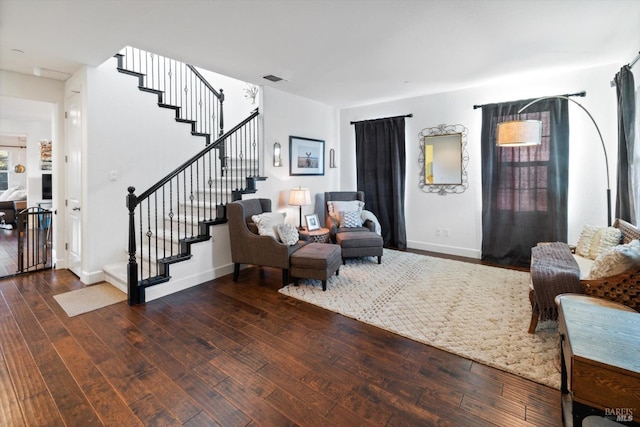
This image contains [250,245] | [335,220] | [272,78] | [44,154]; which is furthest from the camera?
[44,154]

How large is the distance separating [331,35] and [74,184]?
148 inches

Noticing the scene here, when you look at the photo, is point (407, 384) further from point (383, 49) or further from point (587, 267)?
point (383, 49)

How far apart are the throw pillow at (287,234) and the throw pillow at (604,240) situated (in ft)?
10.7

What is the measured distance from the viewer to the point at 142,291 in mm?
3230

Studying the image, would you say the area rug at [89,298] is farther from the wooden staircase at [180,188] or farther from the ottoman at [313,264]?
the ottoman at [313,264]

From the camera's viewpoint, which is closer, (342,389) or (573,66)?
(342,389)

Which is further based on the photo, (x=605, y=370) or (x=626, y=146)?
(x=626, y=146)

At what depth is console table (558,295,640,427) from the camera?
3.74ft

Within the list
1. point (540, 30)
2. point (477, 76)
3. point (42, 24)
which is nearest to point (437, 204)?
point (477, 76)

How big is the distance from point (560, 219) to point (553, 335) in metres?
2.40

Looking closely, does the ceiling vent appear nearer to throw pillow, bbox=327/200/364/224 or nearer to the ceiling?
the ceiling

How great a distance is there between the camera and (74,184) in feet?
13.1

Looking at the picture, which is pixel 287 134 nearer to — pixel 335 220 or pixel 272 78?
pixel 272 78

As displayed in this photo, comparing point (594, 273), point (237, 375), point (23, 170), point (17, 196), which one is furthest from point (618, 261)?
point (23, 170)
